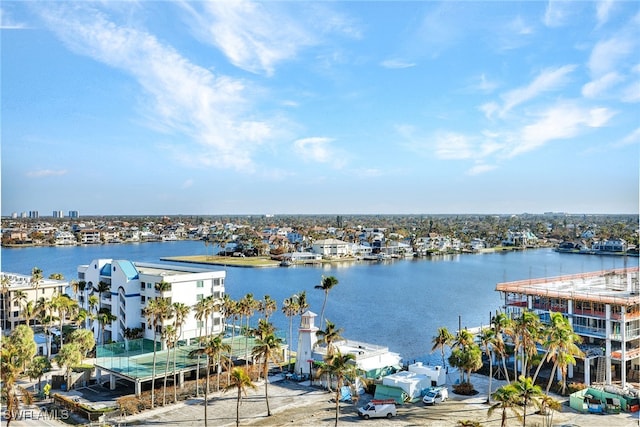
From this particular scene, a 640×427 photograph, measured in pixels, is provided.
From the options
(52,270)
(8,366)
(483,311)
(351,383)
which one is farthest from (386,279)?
(8,366)

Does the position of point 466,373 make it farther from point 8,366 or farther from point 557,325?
point 8,366

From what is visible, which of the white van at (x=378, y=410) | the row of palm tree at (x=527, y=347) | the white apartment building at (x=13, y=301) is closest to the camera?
the row of palm tree at (x=527, y=347)

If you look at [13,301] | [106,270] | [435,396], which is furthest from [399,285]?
[435,396]

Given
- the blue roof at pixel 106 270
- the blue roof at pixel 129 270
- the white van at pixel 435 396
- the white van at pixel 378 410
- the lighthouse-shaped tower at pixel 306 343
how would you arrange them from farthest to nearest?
the blue roof at pixel 106 270, the blue roof at pixel 129 270, the lighthouse-shaped tower at pixel 306 343, the white van at pixel 435 396, the white van at pixel 378 410

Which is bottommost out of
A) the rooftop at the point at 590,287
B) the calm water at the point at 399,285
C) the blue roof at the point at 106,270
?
the calm water at the point at 399,285

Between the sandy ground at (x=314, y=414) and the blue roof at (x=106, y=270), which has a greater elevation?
the blue roof at (x=106, y=270)

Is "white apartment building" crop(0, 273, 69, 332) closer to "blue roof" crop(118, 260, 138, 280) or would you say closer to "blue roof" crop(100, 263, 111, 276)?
"blue roof" crop(100, 263, 111, 276)

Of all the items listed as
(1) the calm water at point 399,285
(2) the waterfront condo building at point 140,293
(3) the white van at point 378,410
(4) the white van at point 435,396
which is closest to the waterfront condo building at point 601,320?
(4) the white van at point 435,396

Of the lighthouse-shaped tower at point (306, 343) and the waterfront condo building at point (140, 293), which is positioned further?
the waterfront condo building at point (140, 293)

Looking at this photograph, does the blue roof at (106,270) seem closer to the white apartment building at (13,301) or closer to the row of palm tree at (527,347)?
the white apartment building at (13,301)
